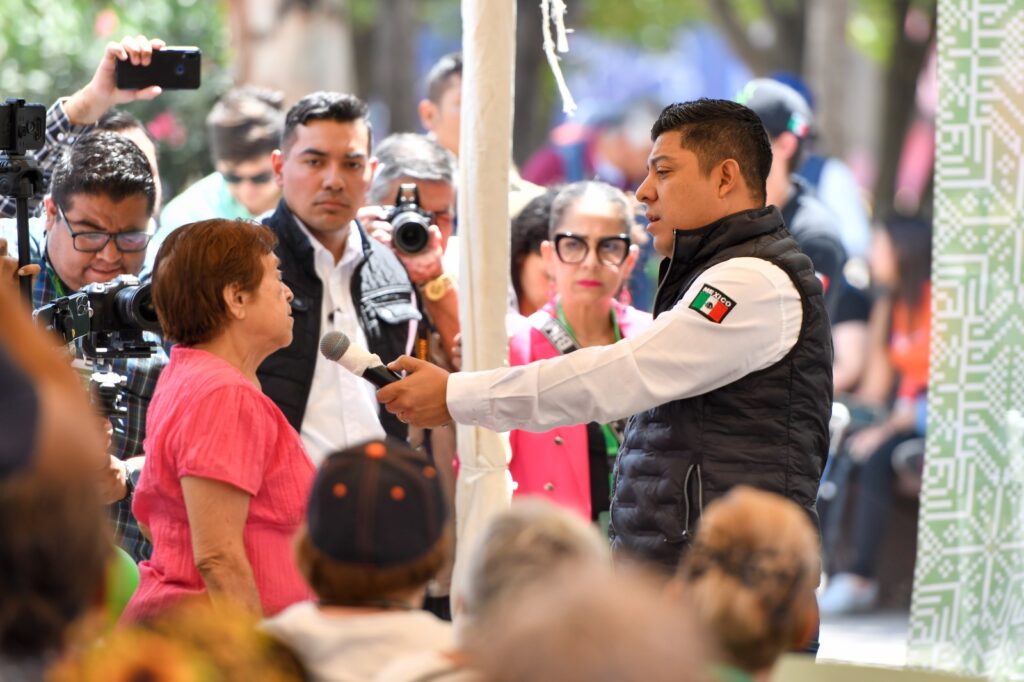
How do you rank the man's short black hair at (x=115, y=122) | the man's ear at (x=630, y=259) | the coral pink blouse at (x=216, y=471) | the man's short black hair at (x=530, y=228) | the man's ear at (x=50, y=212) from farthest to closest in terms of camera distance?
1. the man's short black hair at (x=530, y=228)
2. the man's short black hair at (x=115, y=122)
3. the man's ear at (x=630, y=259)
4. the man's ear at (x=50, y=212)
5. the coral pink blouse at (x=216, y=471)

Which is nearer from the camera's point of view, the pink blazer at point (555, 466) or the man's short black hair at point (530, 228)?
the pink blazer at point (555, 466)

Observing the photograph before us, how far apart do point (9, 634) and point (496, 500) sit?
1853mm

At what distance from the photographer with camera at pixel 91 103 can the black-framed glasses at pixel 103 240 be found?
0.99 feet

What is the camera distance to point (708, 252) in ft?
11.3

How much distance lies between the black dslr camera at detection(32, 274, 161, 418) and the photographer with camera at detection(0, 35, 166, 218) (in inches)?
37.3

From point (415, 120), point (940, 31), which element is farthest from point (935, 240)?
point (415, 120)

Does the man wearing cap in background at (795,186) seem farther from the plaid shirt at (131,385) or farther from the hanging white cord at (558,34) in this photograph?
the plaid shirt at (131,385)

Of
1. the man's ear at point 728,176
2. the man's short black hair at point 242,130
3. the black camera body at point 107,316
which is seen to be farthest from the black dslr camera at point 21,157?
the man's short black hair at point 242,130

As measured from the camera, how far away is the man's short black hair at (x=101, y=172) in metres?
3.95

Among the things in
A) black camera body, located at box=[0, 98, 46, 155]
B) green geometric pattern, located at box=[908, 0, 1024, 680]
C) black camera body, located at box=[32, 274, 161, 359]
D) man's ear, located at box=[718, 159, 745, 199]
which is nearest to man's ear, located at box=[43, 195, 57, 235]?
black camera body, located at box=[0, 98, 46, 155]

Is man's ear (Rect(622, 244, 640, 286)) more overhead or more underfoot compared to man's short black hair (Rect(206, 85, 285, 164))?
more underfoot

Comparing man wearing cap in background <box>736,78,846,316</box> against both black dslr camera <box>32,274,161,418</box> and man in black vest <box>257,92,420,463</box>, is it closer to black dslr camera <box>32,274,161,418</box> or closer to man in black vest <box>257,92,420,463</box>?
man in black vest <box>257,92,420,463</box>

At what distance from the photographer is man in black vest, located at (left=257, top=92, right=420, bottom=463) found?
4113mm

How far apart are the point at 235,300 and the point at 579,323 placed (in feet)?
5.57
